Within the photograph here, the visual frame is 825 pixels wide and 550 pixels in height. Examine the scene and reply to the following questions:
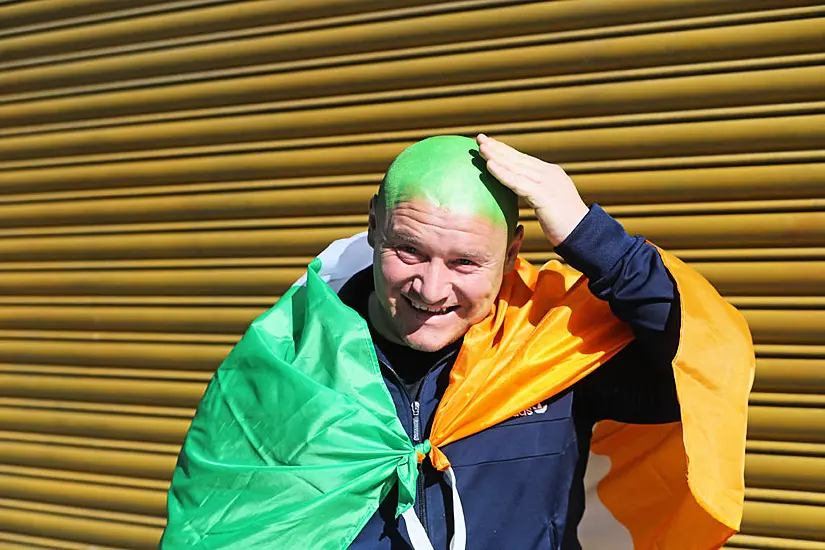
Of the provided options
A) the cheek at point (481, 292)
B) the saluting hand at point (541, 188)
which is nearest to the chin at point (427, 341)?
the cheek at point (481, 292)

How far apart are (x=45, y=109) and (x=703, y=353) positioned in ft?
12.5

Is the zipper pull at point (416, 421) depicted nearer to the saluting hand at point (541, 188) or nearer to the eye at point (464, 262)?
the eye at point (464, 262)

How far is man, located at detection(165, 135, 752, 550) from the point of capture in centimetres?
191

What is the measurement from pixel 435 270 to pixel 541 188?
304mm

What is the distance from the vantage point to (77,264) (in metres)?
4.42

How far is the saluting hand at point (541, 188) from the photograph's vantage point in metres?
1.93

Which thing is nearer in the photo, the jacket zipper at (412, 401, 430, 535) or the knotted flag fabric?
the knotted flag fabric

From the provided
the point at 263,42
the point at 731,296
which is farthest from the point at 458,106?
the point at 731,296

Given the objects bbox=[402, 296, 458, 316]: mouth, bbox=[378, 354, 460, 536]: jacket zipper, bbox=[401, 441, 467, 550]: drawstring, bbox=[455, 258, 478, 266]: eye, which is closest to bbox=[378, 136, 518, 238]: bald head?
bbox=[455, 258, 478, 266]: eye

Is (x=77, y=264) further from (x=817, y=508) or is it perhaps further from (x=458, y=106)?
(x=817, y=508)

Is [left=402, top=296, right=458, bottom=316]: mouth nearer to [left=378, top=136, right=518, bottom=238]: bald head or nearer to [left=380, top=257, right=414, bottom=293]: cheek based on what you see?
[left=380, top=257, right=414, bottom=293]: cheek

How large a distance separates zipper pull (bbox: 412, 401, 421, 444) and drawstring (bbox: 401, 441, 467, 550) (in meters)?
0.06

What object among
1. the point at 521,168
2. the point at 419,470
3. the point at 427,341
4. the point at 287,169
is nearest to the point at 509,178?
the point at 521,168

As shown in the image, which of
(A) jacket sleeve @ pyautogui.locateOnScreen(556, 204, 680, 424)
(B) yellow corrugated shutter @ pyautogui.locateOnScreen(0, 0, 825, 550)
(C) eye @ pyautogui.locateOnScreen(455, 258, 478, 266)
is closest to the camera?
(A) jacket sleeve @ pyautogui.locateOnScreen(556, 204, 680, 424)
